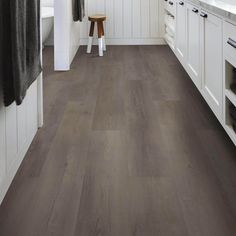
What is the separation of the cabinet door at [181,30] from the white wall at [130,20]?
1.83 metres

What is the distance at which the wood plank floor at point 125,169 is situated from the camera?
5.07 ft

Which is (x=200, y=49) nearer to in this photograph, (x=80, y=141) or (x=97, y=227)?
(x=80, y=141)

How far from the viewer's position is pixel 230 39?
6.30 ft

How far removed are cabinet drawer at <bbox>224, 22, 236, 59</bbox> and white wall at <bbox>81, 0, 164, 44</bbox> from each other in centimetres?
379

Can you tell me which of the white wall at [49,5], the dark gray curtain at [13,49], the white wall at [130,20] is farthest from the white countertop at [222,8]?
the white wall at [49,5]

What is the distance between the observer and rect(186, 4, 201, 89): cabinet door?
9.30 ft

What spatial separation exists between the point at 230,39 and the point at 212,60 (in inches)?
18.7

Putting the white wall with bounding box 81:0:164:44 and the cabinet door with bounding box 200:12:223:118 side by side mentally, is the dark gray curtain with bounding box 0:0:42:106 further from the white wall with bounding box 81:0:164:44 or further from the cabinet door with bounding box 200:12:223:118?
the white wall with bounding box 81:0:164:44

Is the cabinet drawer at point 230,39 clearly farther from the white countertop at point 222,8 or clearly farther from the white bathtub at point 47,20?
the white bathtub at point 47,20

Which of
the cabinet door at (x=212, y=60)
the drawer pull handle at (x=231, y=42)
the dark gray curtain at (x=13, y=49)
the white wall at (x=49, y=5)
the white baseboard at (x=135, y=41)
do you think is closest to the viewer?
the dark gray curtain at (x=13, y=49)

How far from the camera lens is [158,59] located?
15.8 ft

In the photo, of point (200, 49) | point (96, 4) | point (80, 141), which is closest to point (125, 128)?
point (80, 141)

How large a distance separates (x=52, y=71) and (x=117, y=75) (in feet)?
2.25

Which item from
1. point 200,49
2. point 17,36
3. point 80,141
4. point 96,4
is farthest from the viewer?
point 96,4
